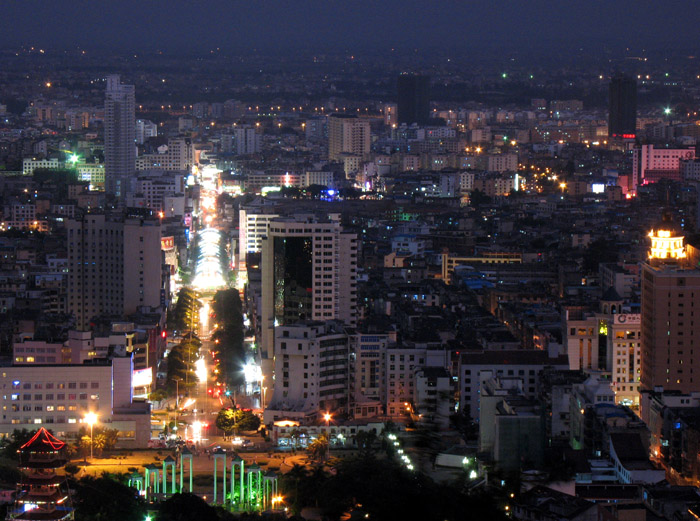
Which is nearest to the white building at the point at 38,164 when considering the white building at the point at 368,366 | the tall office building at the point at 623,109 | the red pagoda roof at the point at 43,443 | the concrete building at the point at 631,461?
the tall office building at the point at 623,109

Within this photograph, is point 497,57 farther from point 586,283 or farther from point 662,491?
point 662,491

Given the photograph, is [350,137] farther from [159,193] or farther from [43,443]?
[43,443]

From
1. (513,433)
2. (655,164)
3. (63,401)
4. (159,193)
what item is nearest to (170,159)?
(159,193)

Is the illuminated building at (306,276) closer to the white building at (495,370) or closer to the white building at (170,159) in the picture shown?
the white building at (495,370)

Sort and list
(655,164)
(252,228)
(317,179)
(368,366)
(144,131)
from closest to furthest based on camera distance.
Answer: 1. (368,366)
2. (252,228)
3. (655,164)
4. (317,179)
5. (144,131)

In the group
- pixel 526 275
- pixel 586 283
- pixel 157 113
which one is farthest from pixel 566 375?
pixel 157 113

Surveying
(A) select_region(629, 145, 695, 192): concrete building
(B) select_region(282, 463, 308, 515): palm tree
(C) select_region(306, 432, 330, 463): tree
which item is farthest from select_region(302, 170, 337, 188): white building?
(B) select_region(282, 463, 308, 515): palm tree

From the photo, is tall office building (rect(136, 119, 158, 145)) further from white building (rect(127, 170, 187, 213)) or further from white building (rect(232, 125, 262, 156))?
white building (rect(127, 170, 187, 213))
